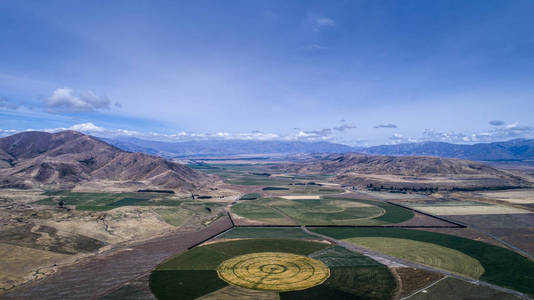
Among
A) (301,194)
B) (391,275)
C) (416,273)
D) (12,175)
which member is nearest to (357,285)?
(391,275)

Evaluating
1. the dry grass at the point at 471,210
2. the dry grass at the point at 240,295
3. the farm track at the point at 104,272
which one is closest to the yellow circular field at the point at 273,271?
the dry grass at the point at 240,295

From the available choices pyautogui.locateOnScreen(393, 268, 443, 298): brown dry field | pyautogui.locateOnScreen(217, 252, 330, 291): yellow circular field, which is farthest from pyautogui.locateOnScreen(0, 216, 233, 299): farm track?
pyautogui.locateOnScreen(393, 268, 443, 298): brown dry field

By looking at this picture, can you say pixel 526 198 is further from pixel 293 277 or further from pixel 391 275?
pixel 293 277

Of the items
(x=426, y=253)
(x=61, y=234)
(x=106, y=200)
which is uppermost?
(x=426, y=253)

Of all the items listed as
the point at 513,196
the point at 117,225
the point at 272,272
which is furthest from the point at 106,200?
the point at 513,196

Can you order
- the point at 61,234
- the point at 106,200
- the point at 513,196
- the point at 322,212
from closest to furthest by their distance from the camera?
1. the point at 61,234
2. the point at 322,212
3. the point at 106,200
4. the point at 513,196

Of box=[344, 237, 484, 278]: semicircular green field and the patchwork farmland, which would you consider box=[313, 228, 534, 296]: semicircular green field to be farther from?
box=[344, 237, 484, 278]: semicircular green field

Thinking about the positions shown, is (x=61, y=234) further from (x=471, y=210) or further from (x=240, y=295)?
(x=471, y=210)

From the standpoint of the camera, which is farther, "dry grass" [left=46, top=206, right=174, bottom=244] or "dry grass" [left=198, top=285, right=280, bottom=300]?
"dry grass" [left=46, top=206, right=174, bottom=244]
